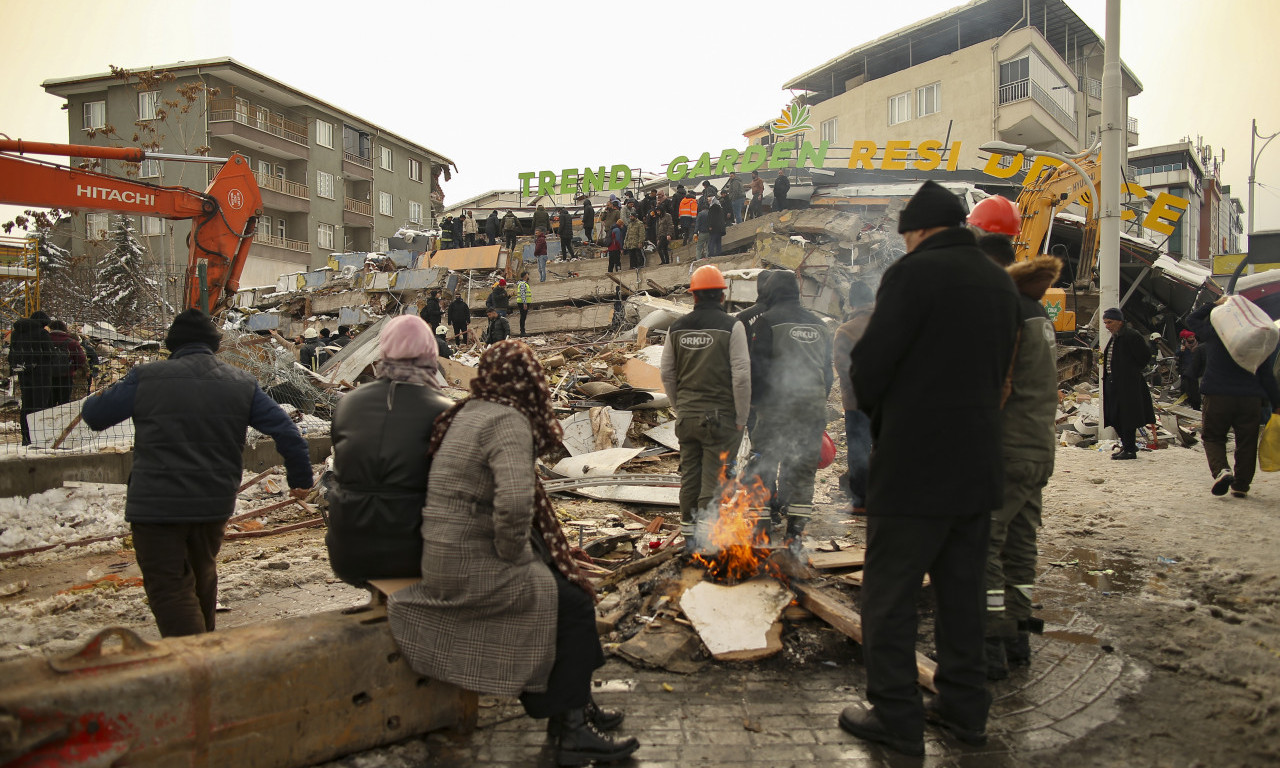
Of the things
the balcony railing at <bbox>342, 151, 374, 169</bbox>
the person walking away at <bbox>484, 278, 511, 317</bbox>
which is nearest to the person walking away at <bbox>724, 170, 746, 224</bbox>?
the person walking away at <bbox>484, 278, 511, 317</bbox>

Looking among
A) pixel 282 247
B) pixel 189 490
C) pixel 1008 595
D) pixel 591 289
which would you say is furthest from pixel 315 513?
pixel 282 247

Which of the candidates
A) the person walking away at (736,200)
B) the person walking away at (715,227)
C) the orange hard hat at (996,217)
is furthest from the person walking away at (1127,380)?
the person walking away at (736,200)

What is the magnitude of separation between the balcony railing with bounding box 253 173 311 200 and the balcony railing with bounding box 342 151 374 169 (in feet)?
13.5

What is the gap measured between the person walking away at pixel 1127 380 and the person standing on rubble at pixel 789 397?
235 inches

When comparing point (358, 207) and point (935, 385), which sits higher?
point (358, 207)

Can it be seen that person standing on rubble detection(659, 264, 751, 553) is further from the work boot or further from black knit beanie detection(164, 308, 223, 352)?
black knit beanie detection(164, 308, 223, 352)

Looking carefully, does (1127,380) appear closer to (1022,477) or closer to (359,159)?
(1022,477)

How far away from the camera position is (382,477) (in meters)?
2.88

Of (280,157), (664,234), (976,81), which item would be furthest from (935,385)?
(280,157)

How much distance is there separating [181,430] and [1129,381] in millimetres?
10354

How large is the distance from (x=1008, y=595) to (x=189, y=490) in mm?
4058

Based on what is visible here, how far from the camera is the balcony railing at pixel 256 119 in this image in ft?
110

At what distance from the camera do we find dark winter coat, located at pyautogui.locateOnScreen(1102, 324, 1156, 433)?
30.3 ft

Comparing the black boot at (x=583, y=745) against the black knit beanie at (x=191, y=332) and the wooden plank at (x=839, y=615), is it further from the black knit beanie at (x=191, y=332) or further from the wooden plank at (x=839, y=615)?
the black knit beanie at (x=191, y=332)
